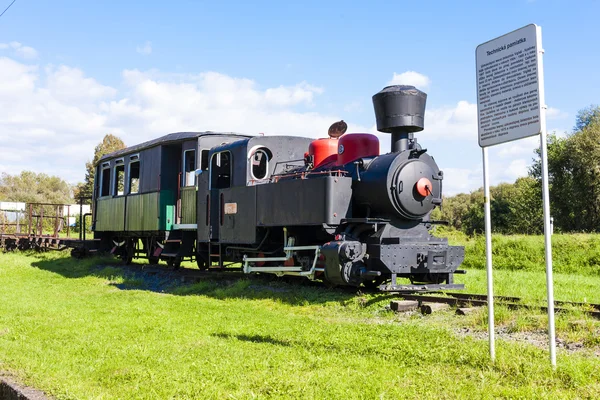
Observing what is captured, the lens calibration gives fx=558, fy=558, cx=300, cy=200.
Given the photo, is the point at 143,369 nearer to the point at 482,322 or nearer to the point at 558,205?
Result: the point at 482,322

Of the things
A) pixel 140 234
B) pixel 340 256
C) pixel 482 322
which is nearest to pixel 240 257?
pixel 340 256

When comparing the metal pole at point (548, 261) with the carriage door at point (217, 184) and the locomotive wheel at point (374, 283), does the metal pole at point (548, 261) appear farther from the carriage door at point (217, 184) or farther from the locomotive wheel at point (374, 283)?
the carriage door at point (217, 184)

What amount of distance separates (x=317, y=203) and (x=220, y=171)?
149 inches

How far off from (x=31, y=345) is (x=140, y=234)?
9917 mm

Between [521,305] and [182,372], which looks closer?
[182,372]

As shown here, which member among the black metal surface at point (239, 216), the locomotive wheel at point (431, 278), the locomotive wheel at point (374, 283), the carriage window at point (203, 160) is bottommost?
the locomotive wheel at point (374, 283)

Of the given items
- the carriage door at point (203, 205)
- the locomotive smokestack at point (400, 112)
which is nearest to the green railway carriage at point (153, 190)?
the carriage door at point (203, 205)

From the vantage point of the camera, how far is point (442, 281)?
9.38m

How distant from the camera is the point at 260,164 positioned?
1125 centimetres

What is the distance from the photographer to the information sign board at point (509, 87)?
4641mm

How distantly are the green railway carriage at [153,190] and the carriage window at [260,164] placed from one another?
2053 millimetres

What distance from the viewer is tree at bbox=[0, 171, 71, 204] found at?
232 ft

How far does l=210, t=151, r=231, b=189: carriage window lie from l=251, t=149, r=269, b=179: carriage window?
1.06 metres

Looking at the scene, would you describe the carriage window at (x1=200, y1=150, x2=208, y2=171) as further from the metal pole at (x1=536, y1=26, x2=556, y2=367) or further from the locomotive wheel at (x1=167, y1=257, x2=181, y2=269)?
the metal pole at (x1=536, y1=26, x2=556, y2=367)
